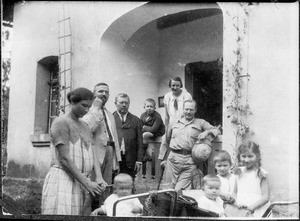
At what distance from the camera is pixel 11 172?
19.5 ft

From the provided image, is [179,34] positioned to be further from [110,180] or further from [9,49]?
[110,180]

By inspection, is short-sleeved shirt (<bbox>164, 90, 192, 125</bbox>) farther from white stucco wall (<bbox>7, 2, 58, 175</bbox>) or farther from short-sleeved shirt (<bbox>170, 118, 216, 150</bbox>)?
white stucco wall (<bbox>7, 2, 58, 175</bbox>)

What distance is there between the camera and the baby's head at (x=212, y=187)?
13.2ft

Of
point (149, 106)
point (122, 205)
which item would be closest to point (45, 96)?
point (149, 106)

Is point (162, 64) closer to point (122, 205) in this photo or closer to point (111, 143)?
point (111, 143)

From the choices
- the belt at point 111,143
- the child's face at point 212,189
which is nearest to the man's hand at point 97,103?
the belt at point 111,143

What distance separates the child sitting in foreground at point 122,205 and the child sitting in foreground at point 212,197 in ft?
1.62

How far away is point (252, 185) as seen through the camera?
4.07 m

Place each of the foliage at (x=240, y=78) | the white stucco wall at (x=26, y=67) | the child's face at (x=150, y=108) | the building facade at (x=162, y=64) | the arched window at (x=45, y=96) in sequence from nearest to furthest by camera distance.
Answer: the building facade at (x=162, y=64), the foliage at (x=240, y=78), the child's face at (x=150, y=108), the white stucco wall at (x=26, y=67), the arched window at (x=45, y=96)

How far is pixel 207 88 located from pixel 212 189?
6.76 feet

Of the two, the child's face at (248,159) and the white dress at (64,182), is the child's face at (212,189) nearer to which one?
the child's face at (248,159)

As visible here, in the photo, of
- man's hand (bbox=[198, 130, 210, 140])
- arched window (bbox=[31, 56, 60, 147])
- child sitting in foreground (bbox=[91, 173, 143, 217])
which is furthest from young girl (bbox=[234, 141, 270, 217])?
arched window (bbox=[31, 56, 60, 147])

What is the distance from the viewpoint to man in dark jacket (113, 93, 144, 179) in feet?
16.5

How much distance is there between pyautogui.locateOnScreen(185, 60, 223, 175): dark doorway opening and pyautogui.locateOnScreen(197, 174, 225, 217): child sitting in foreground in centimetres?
74
